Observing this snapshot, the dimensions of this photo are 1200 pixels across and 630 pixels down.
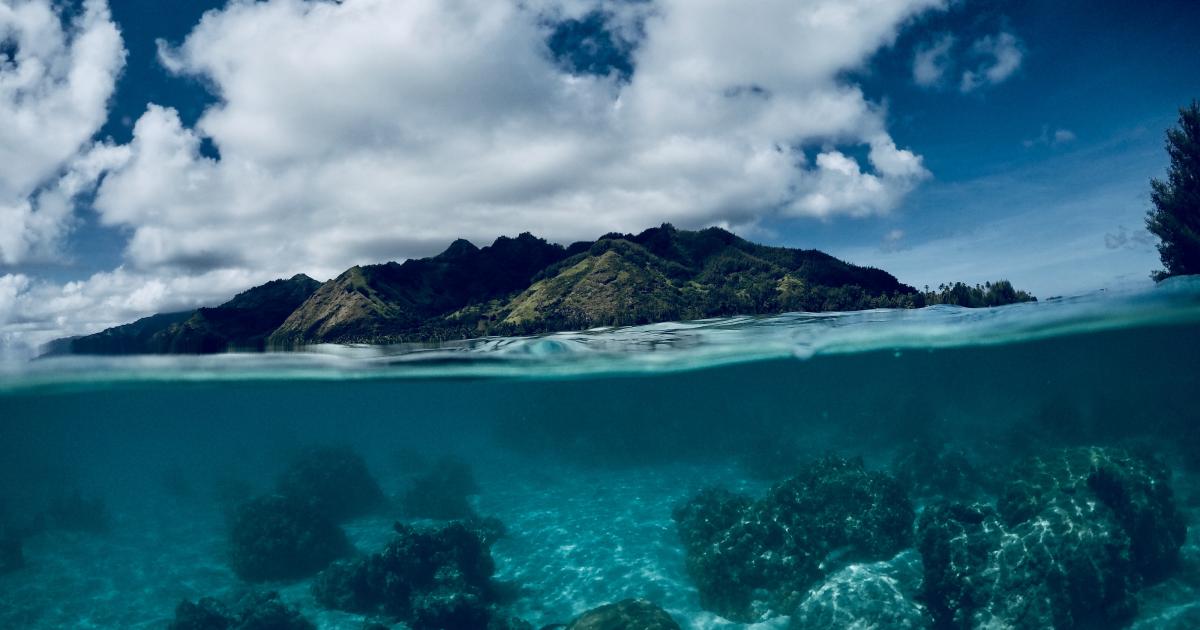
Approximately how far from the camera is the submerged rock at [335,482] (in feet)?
84.7

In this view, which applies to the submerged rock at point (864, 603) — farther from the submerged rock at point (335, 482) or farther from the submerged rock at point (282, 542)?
the submerged rock at point (335, 482)

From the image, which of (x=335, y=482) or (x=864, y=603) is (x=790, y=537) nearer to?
(x=864, y=603)

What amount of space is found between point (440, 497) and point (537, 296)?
46.9 ft

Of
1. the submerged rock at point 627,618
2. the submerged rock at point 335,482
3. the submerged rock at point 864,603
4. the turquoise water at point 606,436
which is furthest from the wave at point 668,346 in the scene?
the submerged rock at point 627,618

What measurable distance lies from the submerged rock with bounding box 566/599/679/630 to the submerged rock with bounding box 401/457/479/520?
12758 mm

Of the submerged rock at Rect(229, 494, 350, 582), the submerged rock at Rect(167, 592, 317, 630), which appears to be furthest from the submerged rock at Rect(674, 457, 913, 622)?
the submerged rock at Rect(229, 494, 350, 582)

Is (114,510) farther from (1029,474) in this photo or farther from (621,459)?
(1029,474)

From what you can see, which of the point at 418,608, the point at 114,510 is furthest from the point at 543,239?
the point at 418,608

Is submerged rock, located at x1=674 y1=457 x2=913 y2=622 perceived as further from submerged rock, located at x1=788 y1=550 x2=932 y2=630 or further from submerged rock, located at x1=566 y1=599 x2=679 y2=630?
submerged rock, located at x1=566 y1=599 x2=679 y2=630

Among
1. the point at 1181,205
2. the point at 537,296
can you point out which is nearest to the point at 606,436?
the point at 537,296

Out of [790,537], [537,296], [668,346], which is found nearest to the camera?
[790,537]

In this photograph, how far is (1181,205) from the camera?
78.8 ft

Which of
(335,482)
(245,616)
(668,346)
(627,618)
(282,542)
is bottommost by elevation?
(245,616)

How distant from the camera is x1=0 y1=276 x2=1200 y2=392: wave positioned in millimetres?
24828
